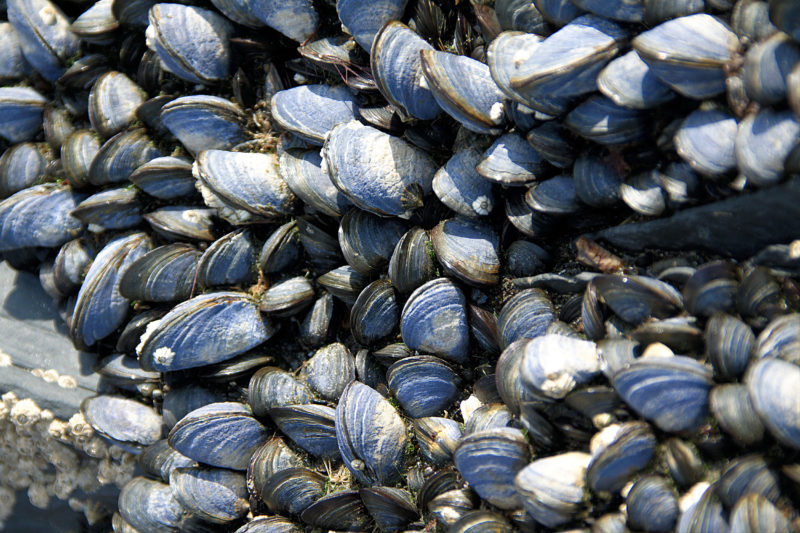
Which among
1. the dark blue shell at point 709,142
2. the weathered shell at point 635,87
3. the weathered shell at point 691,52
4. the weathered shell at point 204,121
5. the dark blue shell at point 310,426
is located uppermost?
the weathered shell at point 691,52

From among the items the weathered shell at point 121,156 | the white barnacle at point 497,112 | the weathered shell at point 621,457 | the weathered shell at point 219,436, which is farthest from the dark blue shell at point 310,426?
the weathered shell at point 121,156

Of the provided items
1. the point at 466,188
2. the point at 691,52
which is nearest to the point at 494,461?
the point at 466,188

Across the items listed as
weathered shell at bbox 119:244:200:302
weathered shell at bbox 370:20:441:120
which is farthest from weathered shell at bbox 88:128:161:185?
weathered shell at bbox 370:20:441:120

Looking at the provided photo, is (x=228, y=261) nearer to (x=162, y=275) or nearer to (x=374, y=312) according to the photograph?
(x=162, y=275)

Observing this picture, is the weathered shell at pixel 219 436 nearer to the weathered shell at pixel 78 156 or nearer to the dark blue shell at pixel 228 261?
the dark blue shell at pixel 228 261

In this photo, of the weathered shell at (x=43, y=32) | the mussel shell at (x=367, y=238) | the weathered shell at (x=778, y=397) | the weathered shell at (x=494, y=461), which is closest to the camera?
the weathered shell at (x=778, y=397)

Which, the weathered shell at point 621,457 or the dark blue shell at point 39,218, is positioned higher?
the weathered shell at point 621,457
